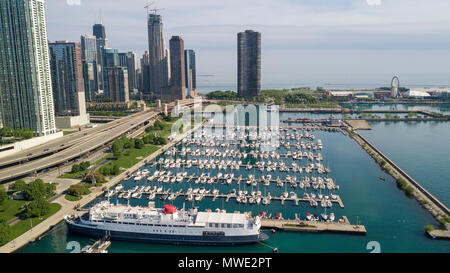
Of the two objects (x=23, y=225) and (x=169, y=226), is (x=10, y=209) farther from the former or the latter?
(x=169, y=226)

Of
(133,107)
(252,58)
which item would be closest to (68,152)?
(133,107)

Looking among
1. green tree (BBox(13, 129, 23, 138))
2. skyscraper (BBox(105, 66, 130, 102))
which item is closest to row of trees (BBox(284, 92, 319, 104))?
skyscraper (BBox(105, 66, 130, 102))

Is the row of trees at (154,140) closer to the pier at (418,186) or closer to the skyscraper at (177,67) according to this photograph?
the pier at (418,186)

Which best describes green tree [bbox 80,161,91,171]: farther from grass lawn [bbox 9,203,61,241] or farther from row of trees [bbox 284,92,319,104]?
row of trees [bbox 284,92,319,104]

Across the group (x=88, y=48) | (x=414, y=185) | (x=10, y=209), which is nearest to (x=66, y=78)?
(x=10, y=209)

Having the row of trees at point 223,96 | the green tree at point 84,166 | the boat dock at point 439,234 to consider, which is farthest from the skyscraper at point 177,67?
the boat dock at point 439,234

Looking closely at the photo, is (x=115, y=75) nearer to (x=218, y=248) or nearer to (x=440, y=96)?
(x=218, y=248)

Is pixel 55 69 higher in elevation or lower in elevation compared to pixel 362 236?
higher
